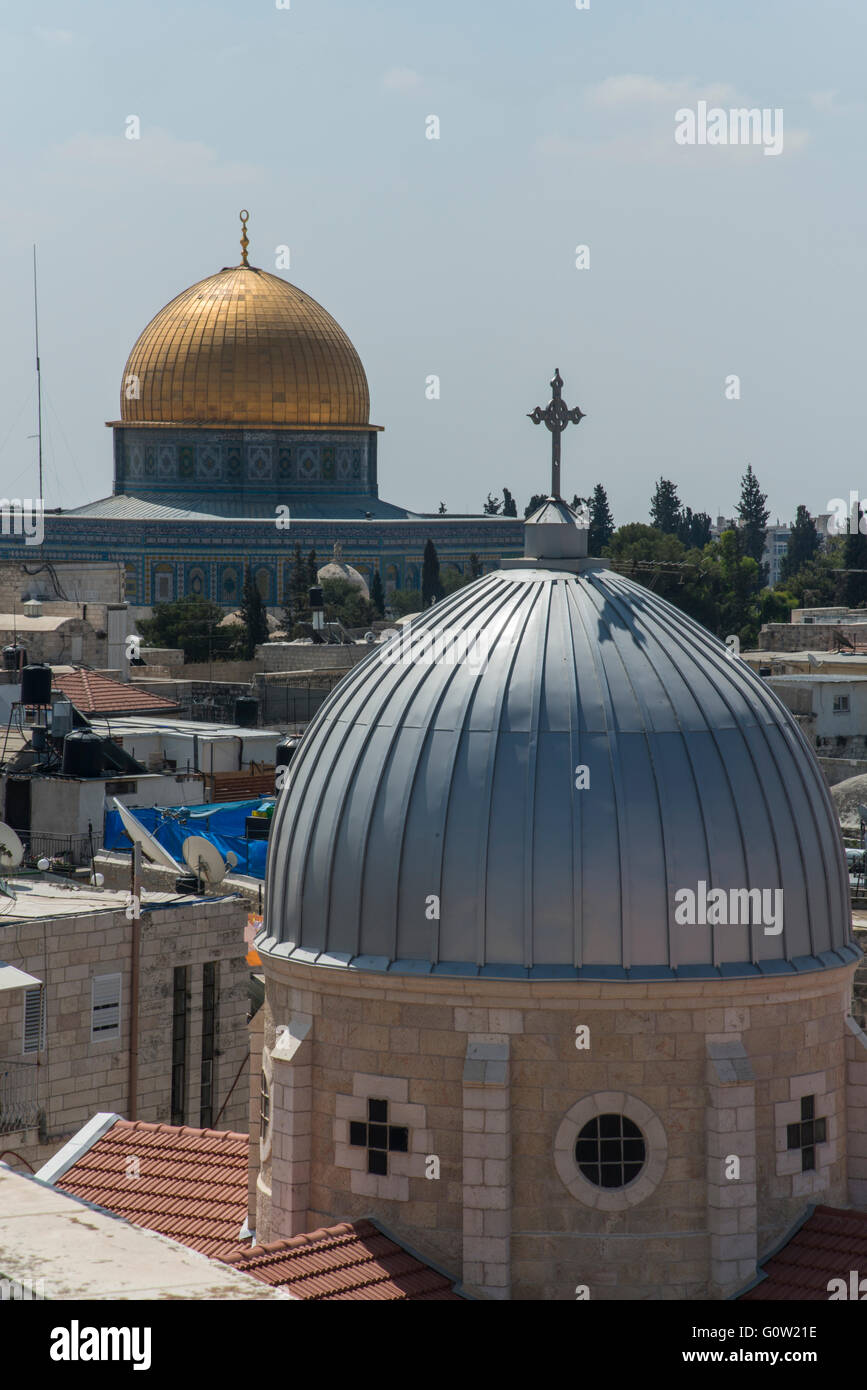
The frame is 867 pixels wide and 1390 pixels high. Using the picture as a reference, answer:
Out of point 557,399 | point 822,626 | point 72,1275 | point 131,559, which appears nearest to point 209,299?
point 131,559

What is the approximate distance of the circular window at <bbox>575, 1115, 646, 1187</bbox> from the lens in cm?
1452

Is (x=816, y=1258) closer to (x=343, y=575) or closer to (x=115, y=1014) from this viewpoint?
(x=115, y=1014)

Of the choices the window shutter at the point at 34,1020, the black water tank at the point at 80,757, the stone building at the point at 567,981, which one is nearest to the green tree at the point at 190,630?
the black water tank at the point at 80,757

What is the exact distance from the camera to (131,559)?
97938mm

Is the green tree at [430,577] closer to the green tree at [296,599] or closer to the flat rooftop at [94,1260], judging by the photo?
the green tree at [296,599]

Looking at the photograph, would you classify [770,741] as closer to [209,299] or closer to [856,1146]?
[856,1146]

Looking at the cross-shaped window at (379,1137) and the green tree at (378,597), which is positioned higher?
the green tree at (378,597)

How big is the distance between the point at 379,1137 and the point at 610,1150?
1591 mm

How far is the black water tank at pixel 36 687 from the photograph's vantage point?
1430 inches

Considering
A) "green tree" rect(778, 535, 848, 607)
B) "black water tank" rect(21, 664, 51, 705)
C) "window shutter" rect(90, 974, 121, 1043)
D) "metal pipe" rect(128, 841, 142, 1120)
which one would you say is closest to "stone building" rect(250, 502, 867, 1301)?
"window shutter" rect(90, 974, 121, 1043)

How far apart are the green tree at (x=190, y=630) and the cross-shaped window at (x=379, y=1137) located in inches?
2159

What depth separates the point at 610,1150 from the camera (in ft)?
47.7

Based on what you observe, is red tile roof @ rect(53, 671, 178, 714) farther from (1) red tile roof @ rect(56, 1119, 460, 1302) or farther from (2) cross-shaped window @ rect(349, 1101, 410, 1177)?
(2) cross-shaped window @ rect(349, 1101, 410, 1177)

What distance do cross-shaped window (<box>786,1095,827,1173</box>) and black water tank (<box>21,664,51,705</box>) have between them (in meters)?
23.0
